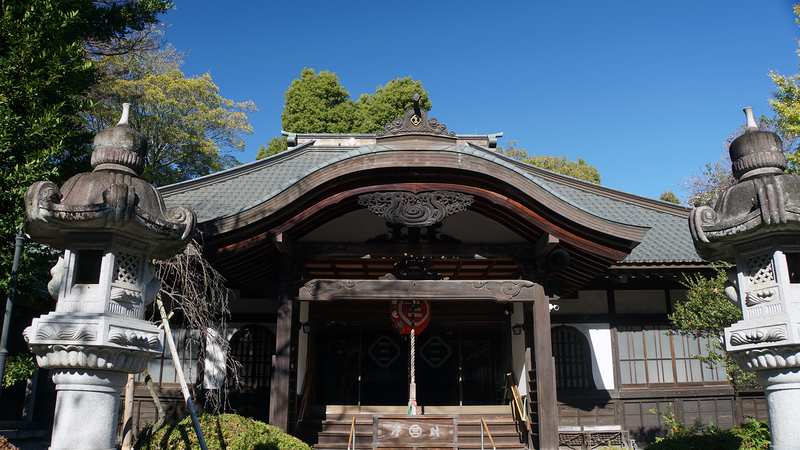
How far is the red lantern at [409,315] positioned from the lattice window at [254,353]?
317cm

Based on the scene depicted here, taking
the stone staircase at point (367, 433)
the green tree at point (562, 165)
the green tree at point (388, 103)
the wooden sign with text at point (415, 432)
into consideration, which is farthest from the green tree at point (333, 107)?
the wooden sign with text at point (415, 432)

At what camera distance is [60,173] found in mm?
7641

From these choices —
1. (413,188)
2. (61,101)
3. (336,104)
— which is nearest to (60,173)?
(61,101)

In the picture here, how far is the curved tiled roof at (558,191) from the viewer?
11.1 meters

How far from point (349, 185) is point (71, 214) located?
4.50 m

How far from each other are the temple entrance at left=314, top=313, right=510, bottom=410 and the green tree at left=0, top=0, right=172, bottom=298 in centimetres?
686

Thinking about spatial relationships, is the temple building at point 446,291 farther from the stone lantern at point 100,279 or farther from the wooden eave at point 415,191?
the stone lantern at point 100,279

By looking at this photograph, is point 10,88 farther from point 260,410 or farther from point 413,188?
point 260,410

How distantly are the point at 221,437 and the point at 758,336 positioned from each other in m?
5.84

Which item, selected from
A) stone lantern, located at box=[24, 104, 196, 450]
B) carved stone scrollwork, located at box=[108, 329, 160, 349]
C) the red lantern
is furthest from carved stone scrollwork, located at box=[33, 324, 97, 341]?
the red lantern

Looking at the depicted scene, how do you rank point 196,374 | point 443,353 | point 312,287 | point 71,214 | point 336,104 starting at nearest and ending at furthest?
point 71,214 → point 312,287 → point 196,374 → point 443,353 → point 336,104

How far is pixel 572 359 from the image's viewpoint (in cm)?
1173

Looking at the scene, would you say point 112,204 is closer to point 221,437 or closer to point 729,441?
point 221,437

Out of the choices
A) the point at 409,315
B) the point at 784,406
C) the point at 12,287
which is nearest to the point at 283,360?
the point at 409,315
